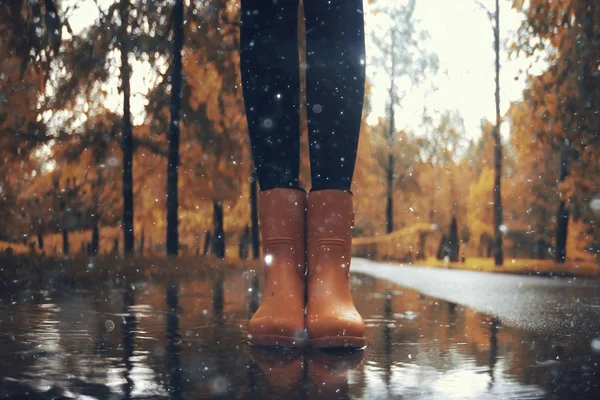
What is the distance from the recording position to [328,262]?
3.35m

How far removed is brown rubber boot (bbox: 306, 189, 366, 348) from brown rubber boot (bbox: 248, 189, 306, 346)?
0.04 meters

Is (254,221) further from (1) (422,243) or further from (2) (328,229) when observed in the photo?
(2) (328,229)

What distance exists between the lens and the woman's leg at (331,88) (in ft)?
11.5

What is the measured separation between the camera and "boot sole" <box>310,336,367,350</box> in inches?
119

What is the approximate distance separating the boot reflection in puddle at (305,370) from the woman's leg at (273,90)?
77 cm

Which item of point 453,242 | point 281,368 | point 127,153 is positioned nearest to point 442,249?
point 453,242

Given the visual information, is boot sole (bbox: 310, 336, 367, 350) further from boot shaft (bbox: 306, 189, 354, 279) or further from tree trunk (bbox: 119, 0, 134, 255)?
tree trunk (bbox: 119, 0, 134, 255)

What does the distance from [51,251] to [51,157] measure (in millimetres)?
9181

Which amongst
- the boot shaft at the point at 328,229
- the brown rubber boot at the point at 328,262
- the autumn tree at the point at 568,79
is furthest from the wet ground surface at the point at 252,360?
the autumn tree at the point at 568,79

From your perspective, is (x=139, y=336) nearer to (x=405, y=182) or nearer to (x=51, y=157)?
(x=51, y=157)

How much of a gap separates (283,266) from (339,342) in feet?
1.47

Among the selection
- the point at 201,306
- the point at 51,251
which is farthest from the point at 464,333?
A: the point at 51,251

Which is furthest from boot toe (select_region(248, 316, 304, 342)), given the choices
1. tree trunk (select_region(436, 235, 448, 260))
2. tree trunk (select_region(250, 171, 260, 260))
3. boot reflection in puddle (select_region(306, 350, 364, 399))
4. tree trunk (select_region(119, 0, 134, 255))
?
tree trunk (select_region(436, 235, 448, 260))

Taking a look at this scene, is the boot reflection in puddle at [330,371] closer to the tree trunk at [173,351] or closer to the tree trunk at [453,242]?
the tree trunk at [173,351]
